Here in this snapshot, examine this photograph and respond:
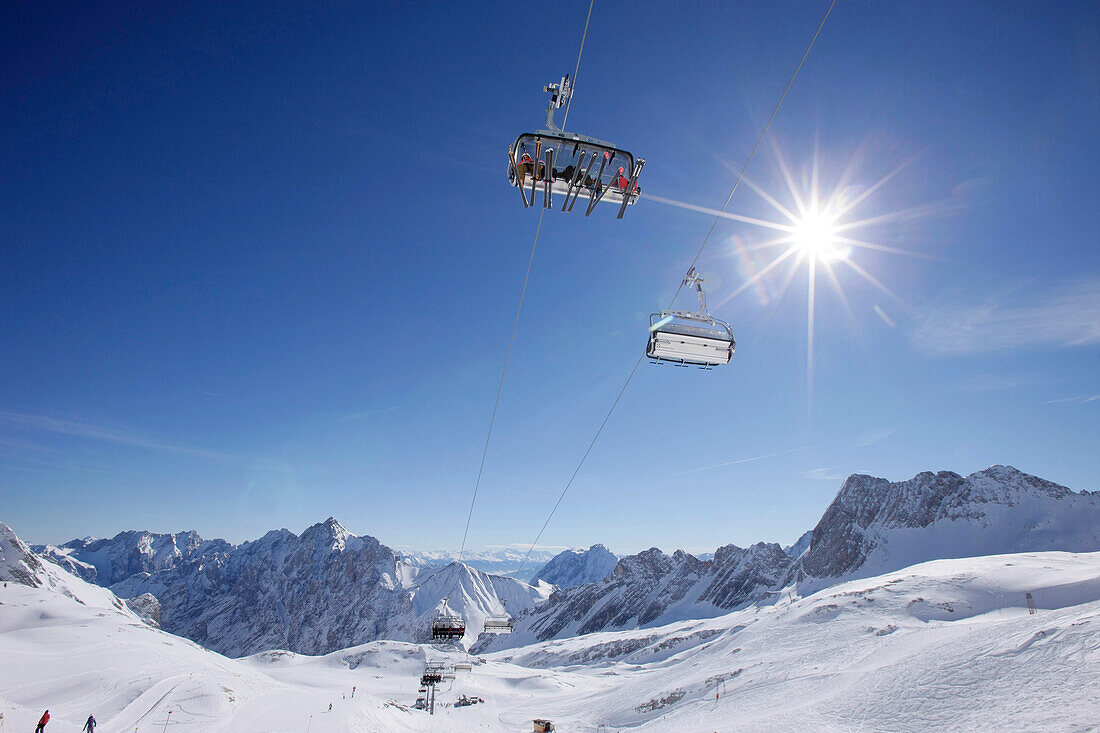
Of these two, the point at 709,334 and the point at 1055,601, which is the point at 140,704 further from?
the point at 1055,601

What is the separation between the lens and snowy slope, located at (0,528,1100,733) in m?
27.0

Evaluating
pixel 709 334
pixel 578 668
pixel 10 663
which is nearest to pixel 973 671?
pixel 709 334

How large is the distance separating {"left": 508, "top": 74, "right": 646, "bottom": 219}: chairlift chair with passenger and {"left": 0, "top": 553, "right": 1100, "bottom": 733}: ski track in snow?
26851 mm

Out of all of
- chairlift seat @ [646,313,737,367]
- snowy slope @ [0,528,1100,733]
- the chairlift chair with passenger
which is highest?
the chairlift chair with passenger

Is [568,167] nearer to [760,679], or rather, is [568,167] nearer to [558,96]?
[558,96]

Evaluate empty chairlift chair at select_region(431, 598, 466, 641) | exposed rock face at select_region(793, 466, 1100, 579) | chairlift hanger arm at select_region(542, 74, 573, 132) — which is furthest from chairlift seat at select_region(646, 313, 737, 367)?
exposed rock face at select_region(793, 466, 1100, 579)

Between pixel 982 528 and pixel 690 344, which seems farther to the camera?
pixel 982 528

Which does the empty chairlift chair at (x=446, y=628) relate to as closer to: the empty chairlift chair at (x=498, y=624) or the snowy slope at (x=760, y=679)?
the empty chairlift chair at (x=498, y=624)

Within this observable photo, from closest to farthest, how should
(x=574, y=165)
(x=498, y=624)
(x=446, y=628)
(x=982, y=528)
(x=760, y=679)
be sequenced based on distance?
(x=574, y=165) < (x=498, y=624) < (x=760, y=679) < (x=446, y=628) < (x=982, y=528)

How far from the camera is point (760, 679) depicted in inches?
1987

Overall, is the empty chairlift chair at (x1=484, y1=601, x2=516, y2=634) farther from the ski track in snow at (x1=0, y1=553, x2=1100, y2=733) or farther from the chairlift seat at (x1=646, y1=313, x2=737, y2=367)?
the chairlift seat at (x1=646, y1=313, x2=737, y2=367)

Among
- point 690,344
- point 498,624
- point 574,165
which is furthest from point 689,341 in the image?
point 498,624

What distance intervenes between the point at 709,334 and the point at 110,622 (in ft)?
442

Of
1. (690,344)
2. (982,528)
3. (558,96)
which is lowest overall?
(982,528)
